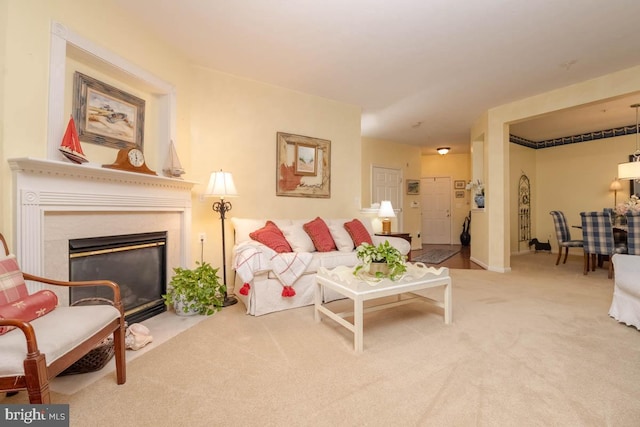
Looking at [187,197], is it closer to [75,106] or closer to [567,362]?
[75,106]

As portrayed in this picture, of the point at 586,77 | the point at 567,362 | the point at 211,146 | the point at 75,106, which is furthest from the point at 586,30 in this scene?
the point at 75,106

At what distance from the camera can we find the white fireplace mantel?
1.67 metres

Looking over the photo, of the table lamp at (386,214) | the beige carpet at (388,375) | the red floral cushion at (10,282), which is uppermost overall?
the table lamp at (386,214)

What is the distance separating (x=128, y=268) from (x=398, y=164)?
5961 millimetres

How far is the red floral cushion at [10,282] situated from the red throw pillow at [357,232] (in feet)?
9.42

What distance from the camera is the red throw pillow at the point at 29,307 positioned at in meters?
1.22

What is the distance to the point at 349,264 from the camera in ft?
10.0

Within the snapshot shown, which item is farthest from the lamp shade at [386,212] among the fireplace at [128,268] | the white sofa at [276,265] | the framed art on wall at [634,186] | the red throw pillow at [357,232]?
the framed art on wall at [634,186]

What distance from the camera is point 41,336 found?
1.15m

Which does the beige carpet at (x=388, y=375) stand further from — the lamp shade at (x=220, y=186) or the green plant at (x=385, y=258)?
the lamp shade at (x=220, y=186)

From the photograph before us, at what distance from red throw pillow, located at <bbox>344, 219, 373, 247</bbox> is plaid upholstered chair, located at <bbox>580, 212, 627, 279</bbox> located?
329 centimetres

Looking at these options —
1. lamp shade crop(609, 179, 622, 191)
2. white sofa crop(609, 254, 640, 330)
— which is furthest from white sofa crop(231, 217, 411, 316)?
lamp shade crop(609, 179, 622, 191)

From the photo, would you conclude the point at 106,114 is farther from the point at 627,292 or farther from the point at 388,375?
the point at 627,292

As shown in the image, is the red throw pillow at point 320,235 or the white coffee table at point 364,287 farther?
the red throw pillow at point 320,235
